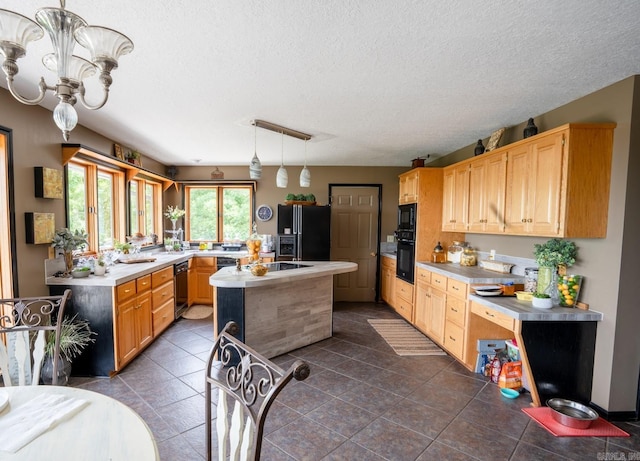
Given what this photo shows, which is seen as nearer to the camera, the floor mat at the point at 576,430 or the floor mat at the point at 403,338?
the floor mat at the point at 576,430

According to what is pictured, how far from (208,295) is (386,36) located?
14.9ft

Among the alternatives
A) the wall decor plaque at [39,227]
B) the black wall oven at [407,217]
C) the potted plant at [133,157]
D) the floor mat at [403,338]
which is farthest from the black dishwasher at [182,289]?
the black wall oven at [407,217]

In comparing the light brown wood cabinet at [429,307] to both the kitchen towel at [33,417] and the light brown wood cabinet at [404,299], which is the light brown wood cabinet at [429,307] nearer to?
the light brown wood cabinet at [404,299]

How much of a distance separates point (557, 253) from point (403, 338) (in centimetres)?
197

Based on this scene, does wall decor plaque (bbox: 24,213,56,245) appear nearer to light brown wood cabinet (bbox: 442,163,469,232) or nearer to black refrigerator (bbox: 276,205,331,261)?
black refrigerator (bbox: 276,205,331,261)

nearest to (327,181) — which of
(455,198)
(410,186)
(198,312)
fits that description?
(410,186)

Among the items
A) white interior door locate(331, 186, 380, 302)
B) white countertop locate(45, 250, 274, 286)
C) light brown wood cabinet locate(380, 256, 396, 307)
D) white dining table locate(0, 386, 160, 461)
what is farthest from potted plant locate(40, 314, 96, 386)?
light brown wood cabinet locate(380, 256, 396, 307)

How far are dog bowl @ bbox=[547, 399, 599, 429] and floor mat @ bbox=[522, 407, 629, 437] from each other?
0.03 metres

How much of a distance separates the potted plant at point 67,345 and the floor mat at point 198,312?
1.77 m

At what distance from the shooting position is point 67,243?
9.19 feet

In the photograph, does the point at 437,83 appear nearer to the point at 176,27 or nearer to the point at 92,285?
the point at 176,27

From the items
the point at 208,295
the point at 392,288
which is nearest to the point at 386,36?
the point at 392,288

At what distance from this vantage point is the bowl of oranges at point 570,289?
A: 2.40m

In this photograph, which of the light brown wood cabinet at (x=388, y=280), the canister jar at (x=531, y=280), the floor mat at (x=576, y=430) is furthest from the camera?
the light brown wood cabinet at (x=388, y=280)
